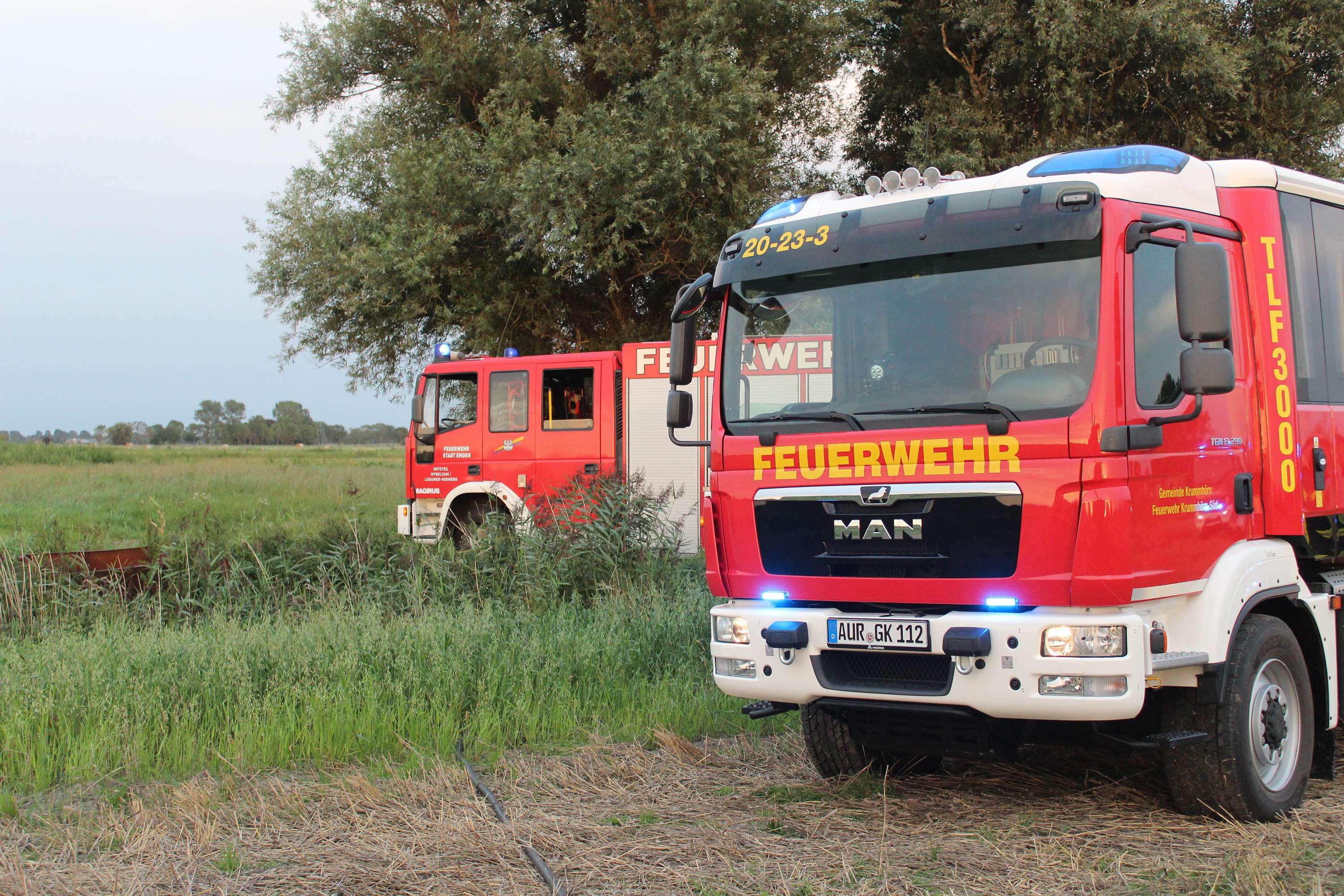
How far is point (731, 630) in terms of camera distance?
17.5 feet

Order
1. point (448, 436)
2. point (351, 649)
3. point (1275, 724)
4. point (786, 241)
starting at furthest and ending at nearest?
point (448, 436) < point (351, 649) < point (786, 241) < point (1275, 724)

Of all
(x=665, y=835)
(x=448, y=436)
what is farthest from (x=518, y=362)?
(x=665, y=835)

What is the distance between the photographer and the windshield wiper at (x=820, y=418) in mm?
5062

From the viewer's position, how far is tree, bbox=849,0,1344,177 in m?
15.8

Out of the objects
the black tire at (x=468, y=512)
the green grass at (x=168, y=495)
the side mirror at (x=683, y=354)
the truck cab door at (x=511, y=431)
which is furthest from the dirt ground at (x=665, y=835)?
the black tire at (x=468, y=512)

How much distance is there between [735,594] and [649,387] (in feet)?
25.5

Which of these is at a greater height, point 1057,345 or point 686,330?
point 686,330

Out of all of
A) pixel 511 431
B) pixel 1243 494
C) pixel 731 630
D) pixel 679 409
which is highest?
pixel 511 431

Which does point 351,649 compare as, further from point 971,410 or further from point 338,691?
point 971,410

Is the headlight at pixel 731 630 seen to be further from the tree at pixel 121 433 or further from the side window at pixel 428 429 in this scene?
the tree at pixel 121 433

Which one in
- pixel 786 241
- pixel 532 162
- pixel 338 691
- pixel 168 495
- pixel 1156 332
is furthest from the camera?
pixel 168 495

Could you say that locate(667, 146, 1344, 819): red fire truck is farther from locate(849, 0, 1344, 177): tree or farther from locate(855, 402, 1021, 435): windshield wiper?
locate(849, 0, 1344, 177): tree

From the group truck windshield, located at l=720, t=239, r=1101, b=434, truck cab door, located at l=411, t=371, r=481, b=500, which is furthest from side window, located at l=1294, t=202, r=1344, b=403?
truck cab door, located at l=411, t=371, r=481, b=500

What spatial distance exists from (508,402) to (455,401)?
79cm
